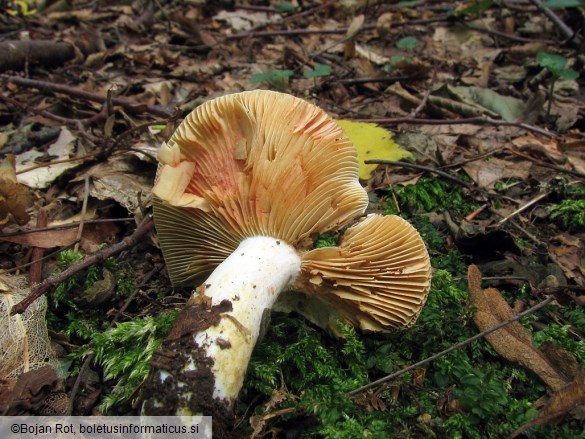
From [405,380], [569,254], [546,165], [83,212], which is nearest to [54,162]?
[83,212]

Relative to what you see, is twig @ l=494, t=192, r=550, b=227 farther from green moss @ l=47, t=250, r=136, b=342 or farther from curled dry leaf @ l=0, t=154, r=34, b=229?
curled dry leaf @ l=0, t=154, r=34, b=229

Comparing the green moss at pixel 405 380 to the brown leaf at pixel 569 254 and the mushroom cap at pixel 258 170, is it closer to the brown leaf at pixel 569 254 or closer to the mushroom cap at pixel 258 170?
the brown leaf at pixel 569 254

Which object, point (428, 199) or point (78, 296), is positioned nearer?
point (78, 296)

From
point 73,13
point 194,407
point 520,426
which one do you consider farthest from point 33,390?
point 73,13

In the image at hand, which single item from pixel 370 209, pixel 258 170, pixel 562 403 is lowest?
pixel 370 209

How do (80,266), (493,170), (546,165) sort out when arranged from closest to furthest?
(80,266), (546,165), (493,170)

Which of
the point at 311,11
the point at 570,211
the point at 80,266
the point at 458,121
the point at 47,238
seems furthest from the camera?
the point at 311,11

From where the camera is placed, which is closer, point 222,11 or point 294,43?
point 294,43

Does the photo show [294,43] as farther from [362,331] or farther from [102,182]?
→ [362,331]

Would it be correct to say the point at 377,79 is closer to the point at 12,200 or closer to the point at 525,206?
the point at 525,206
